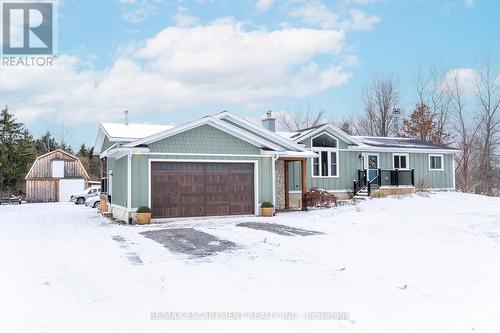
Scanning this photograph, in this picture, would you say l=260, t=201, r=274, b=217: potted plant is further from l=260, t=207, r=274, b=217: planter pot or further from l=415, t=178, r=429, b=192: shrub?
l=415, t=178, r=429, b=192: shrub

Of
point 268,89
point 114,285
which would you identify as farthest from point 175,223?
point 268,89

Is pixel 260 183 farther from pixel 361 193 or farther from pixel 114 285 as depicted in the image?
pixel 114 285

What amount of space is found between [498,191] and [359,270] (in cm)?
3764

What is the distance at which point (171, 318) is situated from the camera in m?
5.48

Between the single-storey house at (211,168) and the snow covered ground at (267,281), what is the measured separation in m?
4.18

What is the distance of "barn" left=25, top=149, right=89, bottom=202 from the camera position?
4112 centimetres

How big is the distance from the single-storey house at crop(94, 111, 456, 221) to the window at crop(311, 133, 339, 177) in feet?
0.18

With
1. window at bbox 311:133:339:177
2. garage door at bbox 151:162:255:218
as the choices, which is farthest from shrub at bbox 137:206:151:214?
window at bbox 311:133:339:177

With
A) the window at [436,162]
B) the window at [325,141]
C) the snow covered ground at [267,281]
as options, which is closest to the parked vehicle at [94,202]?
the window at [325,141]

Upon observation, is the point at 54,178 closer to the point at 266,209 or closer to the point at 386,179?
the point at 266,209

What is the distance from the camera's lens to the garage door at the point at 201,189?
1664 cm

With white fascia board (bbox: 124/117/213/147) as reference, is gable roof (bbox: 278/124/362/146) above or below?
above

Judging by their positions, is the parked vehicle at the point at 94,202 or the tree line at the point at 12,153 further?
the tree line at the point at 12,153

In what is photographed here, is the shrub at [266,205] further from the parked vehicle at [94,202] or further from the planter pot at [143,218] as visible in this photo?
the parked vehicle at [94,202]
